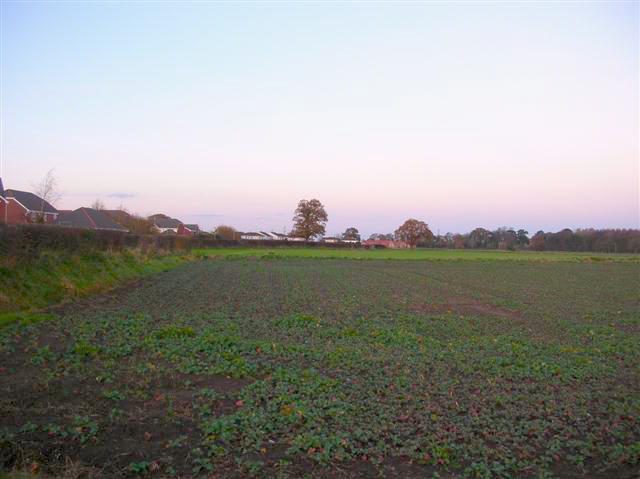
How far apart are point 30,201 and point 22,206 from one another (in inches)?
112

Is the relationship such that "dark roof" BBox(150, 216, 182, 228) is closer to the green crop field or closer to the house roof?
the house roof

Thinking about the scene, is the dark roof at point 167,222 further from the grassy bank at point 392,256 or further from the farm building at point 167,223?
the grassy bank at point 392,256

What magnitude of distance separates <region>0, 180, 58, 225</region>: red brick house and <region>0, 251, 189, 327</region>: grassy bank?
1301 inches

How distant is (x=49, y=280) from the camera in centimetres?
1819

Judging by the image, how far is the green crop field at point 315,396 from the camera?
18.4ft

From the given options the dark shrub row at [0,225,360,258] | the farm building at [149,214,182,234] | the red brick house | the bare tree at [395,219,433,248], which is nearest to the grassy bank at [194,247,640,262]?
the red brick house

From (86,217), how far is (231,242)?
24998 millimetres

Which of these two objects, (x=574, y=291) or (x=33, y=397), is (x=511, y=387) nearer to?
(x=33, y=397)

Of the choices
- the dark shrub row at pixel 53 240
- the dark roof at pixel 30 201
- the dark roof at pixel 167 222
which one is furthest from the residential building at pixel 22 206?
the dark roof at pixel 167 222

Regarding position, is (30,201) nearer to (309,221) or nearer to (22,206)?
(22,206)

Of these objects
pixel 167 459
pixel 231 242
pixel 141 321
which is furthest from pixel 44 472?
pixel 231 242

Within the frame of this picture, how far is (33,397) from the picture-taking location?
24.1ft

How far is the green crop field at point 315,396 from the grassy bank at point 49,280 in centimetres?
110

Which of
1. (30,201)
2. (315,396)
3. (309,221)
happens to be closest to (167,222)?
(309,221)
